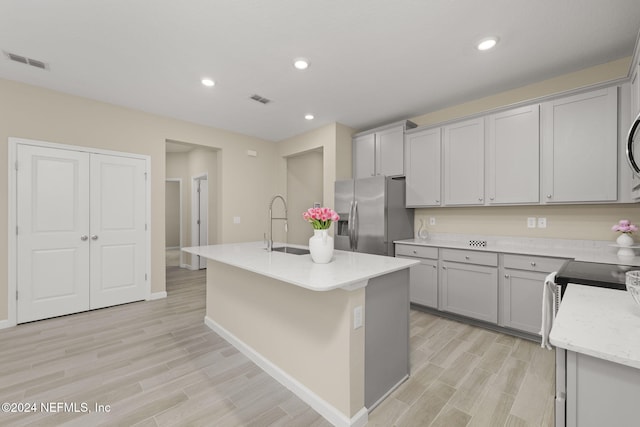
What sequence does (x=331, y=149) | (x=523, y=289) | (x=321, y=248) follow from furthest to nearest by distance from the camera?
1. (x=331, y=149)
2. (x=523, y=289)
3. (x=321, y=248)

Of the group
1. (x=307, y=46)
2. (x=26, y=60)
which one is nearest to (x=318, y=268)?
(x=307, y=46)

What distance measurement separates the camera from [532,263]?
265 centimetres

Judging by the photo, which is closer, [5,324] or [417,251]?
[5,324]

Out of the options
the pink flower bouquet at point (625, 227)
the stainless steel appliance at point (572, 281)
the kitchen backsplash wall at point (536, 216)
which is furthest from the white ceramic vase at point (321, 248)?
the pink flower bouquet at point (625, 227)

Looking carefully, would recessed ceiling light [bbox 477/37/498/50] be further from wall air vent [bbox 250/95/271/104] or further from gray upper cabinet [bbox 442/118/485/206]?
wall air vent [bbox 250/95/271/104]

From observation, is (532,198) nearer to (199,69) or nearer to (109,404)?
(199,69)

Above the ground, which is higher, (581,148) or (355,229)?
(581,148)

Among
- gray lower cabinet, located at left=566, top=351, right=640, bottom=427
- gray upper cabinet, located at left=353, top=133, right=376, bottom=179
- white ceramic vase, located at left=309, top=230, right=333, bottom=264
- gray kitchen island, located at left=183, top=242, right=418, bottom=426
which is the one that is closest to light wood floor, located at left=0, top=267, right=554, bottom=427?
gray kitchen island, located at left=183, top=242, right=418, bottom=426

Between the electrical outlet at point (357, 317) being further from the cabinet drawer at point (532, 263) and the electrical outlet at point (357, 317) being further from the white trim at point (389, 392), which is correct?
the cabinet drawer at point (532, 263)

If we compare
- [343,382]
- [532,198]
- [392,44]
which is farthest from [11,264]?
[532,198]

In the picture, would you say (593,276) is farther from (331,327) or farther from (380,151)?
(380,151)

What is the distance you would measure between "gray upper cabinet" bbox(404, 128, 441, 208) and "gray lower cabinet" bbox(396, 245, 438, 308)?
660mm

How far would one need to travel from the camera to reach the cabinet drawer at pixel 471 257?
9.48 feet

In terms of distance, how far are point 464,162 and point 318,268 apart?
254 cm
